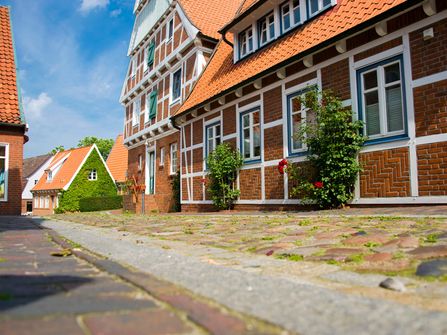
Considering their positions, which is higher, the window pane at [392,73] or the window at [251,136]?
the window pane at [392,73]

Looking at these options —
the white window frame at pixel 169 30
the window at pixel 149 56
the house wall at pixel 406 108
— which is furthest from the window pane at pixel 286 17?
→ the window at pixel 149 56

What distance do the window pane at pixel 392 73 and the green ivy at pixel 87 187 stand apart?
27.2 m

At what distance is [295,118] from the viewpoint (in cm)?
980

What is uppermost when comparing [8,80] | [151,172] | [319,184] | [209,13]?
[209,13]

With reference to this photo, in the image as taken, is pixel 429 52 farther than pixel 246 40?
No

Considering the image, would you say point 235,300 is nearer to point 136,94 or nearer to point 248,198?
point 248,198

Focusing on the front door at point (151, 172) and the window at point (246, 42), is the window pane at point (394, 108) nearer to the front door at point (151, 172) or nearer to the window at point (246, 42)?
the window at point (246, 42)

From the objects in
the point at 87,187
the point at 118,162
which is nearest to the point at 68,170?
the point at 87,187

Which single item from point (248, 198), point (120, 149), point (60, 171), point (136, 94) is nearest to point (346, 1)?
point (248, 198)

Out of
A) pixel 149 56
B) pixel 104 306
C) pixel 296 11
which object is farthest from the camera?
pixel 149 56

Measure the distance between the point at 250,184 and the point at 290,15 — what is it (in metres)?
4.76

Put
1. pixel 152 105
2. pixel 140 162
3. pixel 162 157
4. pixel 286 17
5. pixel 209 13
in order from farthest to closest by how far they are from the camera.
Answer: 1. pixel 140 162
2. pixel 152 105
3. pixel 162 157
4. pixel 209 13
5. pixel 286 17

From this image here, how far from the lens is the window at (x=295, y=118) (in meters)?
Result: 9.45

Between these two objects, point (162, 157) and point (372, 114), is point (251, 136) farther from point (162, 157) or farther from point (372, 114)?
point (162, 157)
